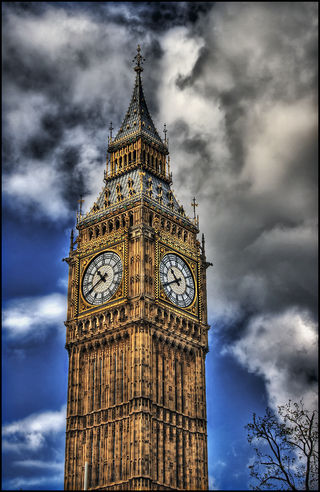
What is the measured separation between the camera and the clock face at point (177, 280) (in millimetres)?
110188

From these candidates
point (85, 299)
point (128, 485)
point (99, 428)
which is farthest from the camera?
point (85, 299)

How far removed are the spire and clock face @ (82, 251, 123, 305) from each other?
70.1 ft

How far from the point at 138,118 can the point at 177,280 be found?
27810 mm

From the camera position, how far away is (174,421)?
104 metres

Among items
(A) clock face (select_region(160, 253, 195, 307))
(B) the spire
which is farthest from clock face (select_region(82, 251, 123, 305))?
(B) the spire

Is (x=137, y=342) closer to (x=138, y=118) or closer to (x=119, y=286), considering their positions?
(x=119, y=286)

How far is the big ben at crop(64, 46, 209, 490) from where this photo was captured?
10056 centimetres

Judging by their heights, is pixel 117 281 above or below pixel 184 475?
above

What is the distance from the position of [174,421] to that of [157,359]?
25.1 feet

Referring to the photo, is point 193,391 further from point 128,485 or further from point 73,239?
point 73,239

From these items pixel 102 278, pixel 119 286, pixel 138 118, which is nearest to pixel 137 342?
pixel 119 286

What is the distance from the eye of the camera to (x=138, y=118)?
127 m

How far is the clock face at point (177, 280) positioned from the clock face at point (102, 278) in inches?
229

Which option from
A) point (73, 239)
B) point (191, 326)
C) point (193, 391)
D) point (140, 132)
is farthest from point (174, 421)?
Result: point (140, 132)
